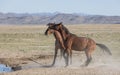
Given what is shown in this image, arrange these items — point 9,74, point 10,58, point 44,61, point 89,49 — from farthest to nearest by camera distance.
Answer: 1. point 10,58
2. point 44,61
3. point 89,49
4. point 9,74

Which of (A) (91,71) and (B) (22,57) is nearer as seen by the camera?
(A) (91,71)

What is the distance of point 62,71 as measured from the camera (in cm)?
1698

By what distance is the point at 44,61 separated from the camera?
22.6m

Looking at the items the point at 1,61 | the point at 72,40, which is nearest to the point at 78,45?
the point at 72,40

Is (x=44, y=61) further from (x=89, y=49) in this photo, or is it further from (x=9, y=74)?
(x=9, y=74)

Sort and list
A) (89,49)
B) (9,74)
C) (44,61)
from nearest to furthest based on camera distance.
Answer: (9,74), (89,49), (44,61)

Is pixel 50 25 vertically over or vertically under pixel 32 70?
over

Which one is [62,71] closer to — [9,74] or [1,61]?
[9,74]

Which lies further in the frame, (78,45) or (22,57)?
(22,57)

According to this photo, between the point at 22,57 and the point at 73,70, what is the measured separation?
816 cm

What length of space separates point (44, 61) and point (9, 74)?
238 inches

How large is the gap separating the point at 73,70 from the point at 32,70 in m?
1.71

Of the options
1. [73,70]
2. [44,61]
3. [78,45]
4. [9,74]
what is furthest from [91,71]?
[44,61]

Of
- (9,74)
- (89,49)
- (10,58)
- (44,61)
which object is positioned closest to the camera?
(9,74)
